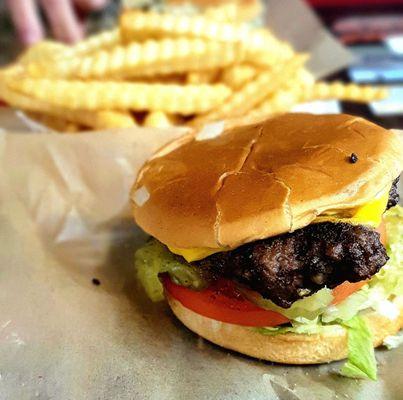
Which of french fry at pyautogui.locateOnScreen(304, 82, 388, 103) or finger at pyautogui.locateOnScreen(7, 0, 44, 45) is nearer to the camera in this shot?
french fry at pyautogui.locateOnScreen(304, 82, 388, 103)

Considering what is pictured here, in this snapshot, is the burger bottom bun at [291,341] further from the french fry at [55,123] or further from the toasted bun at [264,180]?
the french fry at [55,123]

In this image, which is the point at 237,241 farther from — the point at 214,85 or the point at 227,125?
the point at 214,85

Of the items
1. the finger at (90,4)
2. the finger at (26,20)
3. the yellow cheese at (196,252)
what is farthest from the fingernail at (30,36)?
the yellow cheese at (196,252)

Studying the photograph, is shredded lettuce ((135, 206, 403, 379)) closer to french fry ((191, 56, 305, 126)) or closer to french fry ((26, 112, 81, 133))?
french fry ((191, 56, 305, 126))

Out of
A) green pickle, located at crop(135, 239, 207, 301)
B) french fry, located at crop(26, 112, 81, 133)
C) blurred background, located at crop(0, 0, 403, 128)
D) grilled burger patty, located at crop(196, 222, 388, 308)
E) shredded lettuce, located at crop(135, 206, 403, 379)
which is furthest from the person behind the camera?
blurred background, located at crop(0, 0, 403, 128)

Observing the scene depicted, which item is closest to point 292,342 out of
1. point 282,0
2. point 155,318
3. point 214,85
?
point 155,318

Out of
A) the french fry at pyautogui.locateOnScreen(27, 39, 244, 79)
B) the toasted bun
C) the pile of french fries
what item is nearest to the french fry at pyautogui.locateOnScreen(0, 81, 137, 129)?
the pile of french fries

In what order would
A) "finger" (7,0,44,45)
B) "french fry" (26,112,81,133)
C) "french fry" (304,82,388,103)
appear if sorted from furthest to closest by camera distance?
"finger" (7,0,44,45) < "french fry" (26,112,81,133) < "french fry" (304,82,388,103)
